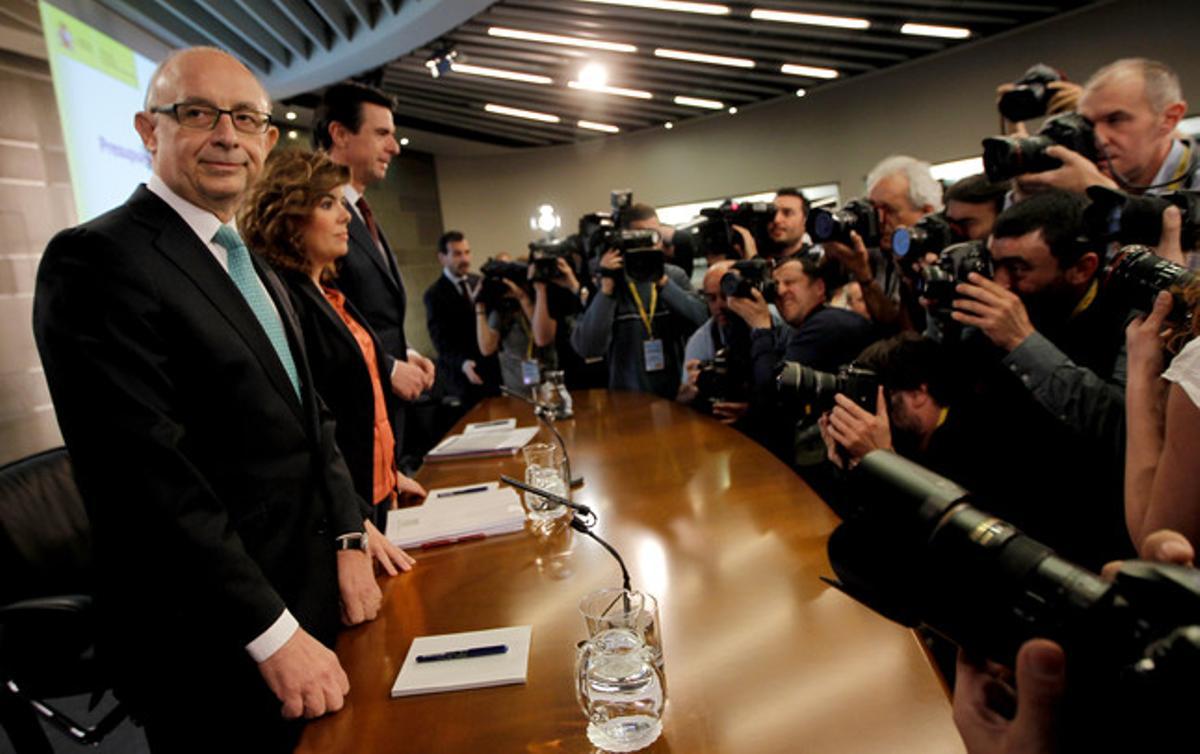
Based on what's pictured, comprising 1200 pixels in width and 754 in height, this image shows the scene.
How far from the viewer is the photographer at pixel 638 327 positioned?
3055mm

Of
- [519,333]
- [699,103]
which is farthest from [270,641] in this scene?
[699,103]

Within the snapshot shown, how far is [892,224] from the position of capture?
2715 millimetres

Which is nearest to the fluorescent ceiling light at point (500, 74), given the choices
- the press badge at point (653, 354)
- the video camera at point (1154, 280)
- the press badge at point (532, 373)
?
the press badge at point (532, 373)

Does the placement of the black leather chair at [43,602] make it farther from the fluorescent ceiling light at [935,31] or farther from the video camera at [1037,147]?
the fluorescent ceiling light at [935,31]

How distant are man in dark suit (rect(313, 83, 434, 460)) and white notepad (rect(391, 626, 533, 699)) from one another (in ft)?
3.65

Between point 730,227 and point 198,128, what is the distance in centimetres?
219

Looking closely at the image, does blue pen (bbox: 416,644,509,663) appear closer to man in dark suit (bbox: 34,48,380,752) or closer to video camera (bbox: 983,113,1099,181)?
man in dark suit (bbox: 34,48,380,752)

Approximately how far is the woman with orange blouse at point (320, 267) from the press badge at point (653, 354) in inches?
61.8

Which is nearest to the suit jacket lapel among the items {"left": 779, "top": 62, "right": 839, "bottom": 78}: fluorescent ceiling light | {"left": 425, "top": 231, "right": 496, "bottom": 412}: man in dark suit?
{"left": 425, "top": 231, "right": 496, "bottom": 412}: man in dark suit

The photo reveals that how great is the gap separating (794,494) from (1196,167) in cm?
134

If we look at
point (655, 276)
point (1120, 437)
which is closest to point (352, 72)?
point (655, 276)

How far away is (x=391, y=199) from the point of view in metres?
9.09

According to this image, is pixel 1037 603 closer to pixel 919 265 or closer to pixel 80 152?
pixel 919 265

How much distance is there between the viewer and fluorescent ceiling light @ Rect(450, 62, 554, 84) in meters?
6.94
